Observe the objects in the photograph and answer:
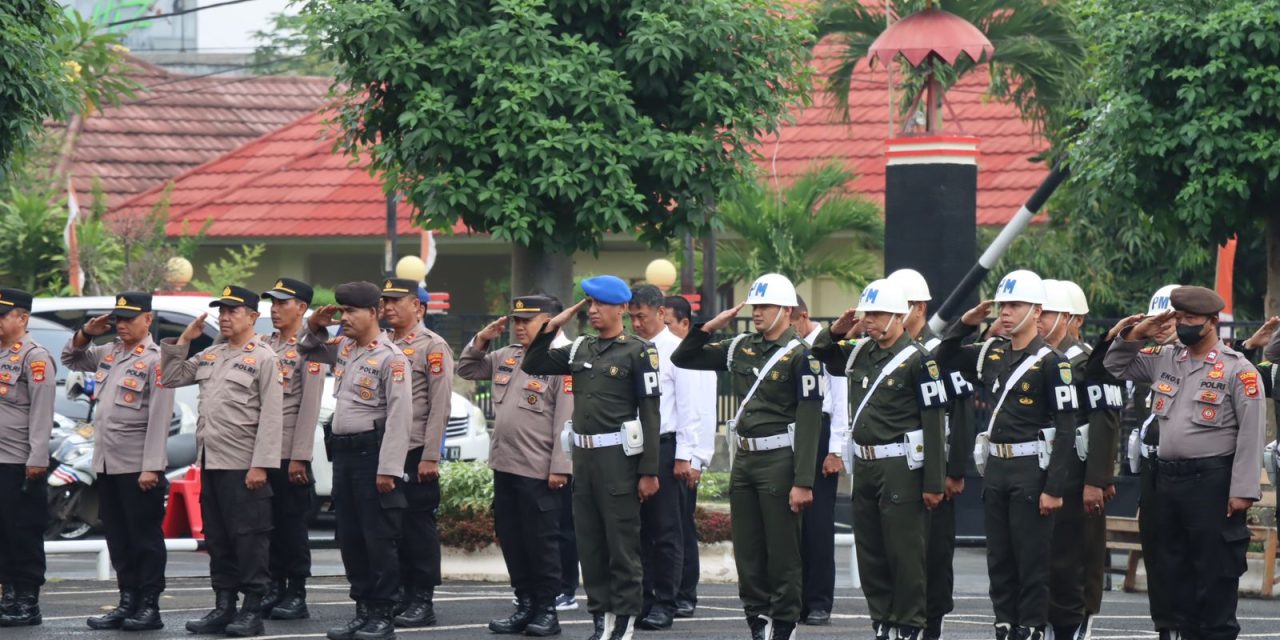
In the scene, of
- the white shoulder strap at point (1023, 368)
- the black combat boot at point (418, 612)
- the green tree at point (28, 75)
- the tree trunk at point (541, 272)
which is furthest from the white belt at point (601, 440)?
the green tree at point (28, 75)

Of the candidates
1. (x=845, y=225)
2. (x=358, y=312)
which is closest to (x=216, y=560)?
(x=358, y=312)

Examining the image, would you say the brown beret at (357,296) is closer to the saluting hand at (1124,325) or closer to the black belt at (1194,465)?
the saluting hand at (1124,325)

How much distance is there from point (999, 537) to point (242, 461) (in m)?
4.15

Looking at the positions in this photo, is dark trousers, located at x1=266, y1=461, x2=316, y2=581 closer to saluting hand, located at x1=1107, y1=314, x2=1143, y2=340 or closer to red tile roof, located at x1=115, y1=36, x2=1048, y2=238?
saluting hand, located at x1=1107, y1=314, x2=1143, y2=340

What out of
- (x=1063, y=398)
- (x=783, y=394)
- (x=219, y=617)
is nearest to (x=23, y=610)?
(x=219, y=617)

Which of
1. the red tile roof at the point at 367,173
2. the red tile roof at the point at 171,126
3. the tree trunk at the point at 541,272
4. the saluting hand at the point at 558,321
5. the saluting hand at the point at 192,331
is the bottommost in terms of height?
the saluting hand at the point at 192,331

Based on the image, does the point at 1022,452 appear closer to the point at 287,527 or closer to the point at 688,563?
the point at 688,563

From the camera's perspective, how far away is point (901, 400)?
1021 centimetres

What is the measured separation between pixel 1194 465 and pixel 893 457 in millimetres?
1542

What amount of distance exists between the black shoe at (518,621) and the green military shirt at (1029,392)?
2753 millimetres

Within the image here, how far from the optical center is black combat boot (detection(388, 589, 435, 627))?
457 inches

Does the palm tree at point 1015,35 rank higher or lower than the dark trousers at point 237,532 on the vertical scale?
higher

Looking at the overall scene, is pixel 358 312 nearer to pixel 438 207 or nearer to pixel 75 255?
pixel 438 207

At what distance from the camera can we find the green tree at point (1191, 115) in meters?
14.2
